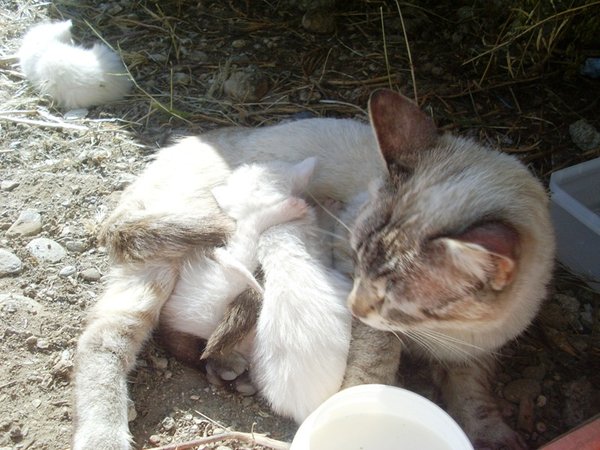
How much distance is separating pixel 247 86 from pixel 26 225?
1700 millimetres

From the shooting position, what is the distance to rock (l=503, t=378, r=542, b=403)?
3.06 meters

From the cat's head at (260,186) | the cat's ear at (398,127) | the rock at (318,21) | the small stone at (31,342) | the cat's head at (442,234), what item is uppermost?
the cat's ear at (398,127)

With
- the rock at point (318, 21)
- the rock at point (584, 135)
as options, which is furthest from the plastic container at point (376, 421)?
the rock at point (318, 21)

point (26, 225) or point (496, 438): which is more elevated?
point (26, 225)

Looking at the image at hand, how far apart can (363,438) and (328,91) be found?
2.62m

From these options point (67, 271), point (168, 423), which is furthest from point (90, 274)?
point (168, 423)

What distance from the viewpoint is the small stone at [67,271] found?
135 inches

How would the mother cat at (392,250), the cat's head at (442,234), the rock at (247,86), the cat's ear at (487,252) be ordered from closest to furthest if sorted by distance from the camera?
the cat's ear at (487,252)
the cat's head at (442,234)
the mother cat at (392,250)
the rock at (247,86)

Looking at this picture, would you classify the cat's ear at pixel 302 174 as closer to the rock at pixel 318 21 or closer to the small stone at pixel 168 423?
the small stone at pixel 168 423

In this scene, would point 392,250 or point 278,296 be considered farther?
point 278,296

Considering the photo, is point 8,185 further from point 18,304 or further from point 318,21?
point 318,21

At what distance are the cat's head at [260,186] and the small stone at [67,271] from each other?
2.87ft

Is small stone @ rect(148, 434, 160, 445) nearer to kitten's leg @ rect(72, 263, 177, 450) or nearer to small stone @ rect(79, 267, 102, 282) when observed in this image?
kitten's leg @ rect(72, 263, 177, 450)

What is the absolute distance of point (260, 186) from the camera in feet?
10.8
